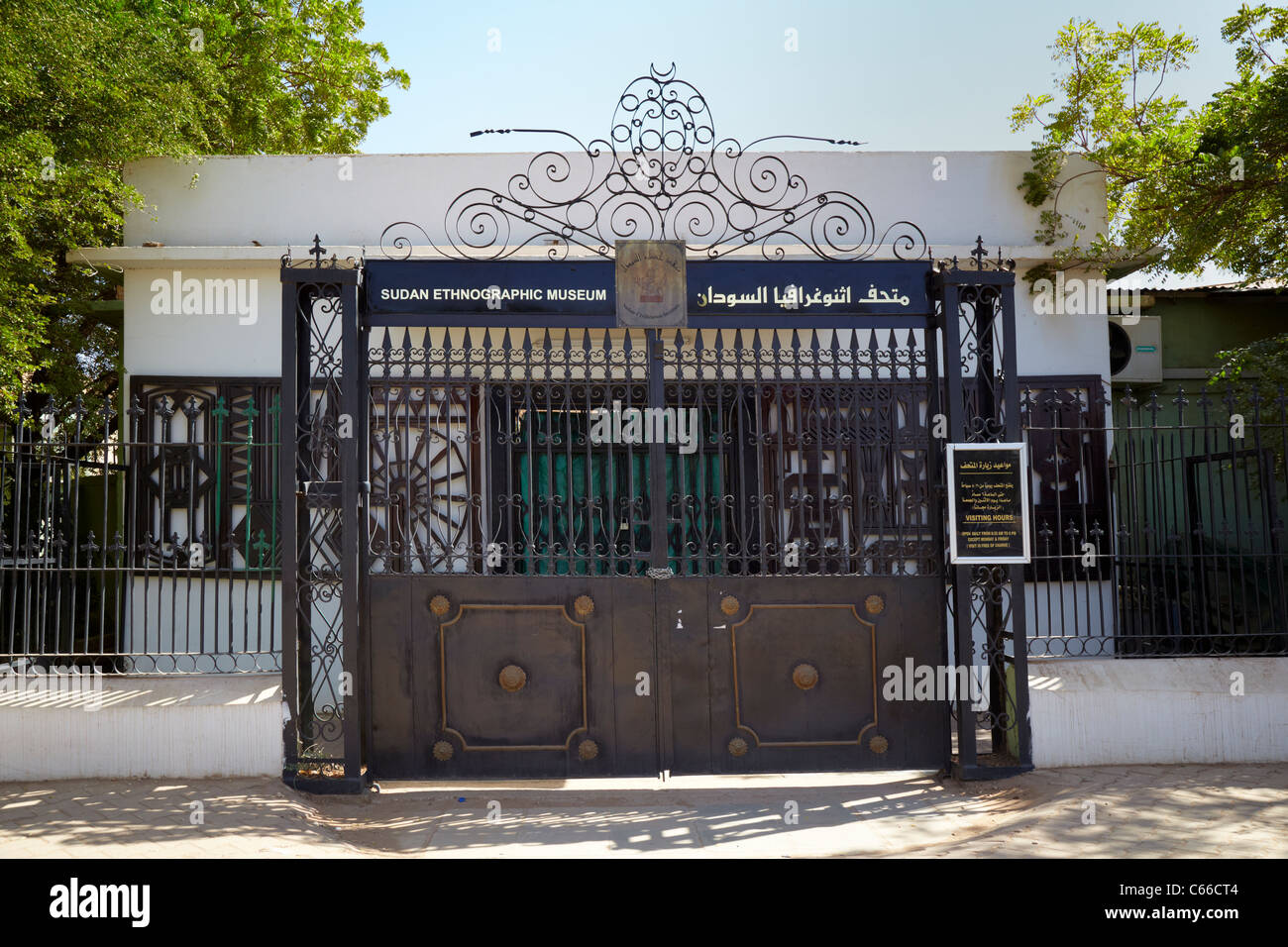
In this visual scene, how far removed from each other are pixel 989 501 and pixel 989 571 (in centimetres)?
53

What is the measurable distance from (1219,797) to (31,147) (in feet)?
32.6

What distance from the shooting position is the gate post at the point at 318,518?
6453 mm

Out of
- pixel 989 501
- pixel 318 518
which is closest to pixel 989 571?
pixel 989 501

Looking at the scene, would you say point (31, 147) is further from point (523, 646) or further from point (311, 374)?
point (523, 646)

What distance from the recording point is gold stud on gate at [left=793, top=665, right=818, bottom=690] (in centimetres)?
666

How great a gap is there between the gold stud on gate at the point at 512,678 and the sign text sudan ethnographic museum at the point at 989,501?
116 inches

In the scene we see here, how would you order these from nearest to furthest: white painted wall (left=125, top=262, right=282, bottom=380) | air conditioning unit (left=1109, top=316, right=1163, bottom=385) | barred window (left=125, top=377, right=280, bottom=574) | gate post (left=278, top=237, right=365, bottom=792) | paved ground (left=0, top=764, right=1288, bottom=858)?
paved ground (left=0, top=764, right=1288, bottom=858), gate post (left=278, top=237, right=365, bottom=792), barred window (left=125, top=377, right=280, bottom=574), white painted wall (left=125, top=262, right=282, bottom=380), air conditioning unit (left=1109, top=316, right=1163, bottom=385)

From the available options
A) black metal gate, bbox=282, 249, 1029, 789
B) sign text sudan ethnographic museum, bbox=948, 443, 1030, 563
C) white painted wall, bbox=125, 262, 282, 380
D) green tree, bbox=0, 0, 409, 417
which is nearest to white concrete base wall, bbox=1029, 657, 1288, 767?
black metal gate, bbox=282, 249, 1029, 789

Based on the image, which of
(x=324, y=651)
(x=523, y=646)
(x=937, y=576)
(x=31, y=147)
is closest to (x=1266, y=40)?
(x=937, y=576)

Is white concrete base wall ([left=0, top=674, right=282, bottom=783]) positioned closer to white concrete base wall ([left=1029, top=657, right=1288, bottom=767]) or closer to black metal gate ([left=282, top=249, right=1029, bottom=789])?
black metal gate ([left=282, top=249, right=1029, bottom=789])

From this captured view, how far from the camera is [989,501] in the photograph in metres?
6.61

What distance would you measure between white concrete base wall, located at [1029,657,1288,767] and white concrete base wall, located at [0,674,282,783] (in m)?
5.24

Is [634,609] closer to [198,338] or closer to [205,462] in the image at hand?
[205,462]

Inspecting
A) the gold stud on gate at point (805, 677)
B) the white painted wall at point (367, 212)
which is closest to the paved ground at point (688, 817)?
the gold stud on gate at point (805, 677)
